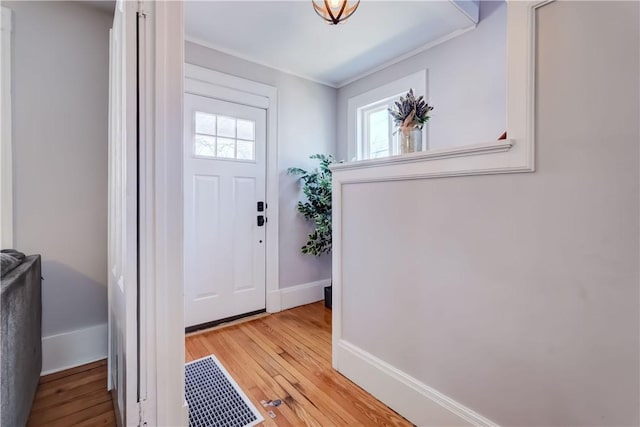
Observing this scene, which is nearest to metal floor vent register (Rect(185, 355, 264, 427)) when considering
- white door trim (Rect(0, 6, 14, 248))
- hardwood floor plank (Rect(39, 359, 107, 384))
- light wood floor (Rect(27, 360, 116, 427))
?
light wood floor (Rect(27, 360, 116, 427))

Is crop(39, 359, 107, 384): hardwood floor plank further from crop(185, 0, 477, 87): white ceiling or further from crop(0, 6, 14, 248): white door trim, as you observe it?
crop(185, 0, 477, 87): white ceiling

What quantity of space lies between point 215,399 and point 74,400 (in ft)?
2.44

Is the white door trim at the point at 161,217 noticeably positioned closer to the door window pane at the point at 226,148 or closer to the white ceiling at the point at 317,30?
the white ceiling at the point at 317,30

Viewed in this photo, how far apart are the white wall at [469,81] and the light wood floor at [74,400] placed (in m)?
2.80

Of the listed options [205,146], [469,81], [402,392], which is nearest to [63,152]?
[205,146]

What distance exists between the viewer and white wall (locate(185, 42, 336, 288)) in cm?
292

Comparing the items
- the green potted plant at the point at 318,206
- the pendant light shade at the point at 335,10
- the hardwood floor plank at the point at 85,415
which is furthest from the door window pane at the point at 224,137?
the hardwood floor plank at the point at 85,415

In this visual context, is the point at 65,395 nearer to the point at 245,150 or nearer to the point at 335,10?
the point at 245,150

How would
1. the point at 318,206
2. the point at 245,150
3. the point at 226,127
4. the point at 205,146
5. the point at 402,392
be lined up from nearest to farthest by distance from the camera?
the point at 402,392 → the point at 205,146 → the point at 226,127 → the point at 245,150 → the point at 318,206

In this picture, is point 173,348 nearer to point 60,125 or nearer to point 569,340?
point 569,340

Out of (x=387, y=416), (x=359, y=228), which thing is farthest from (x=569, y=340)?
(x=359, y=228)

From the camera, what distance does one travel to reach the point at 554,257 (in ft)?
3.37

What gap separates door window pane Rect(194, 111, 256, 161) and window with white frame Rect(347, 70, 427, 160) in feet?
3.49

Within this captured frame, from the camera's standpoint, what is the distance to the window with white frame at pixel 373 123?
2.86 meters
